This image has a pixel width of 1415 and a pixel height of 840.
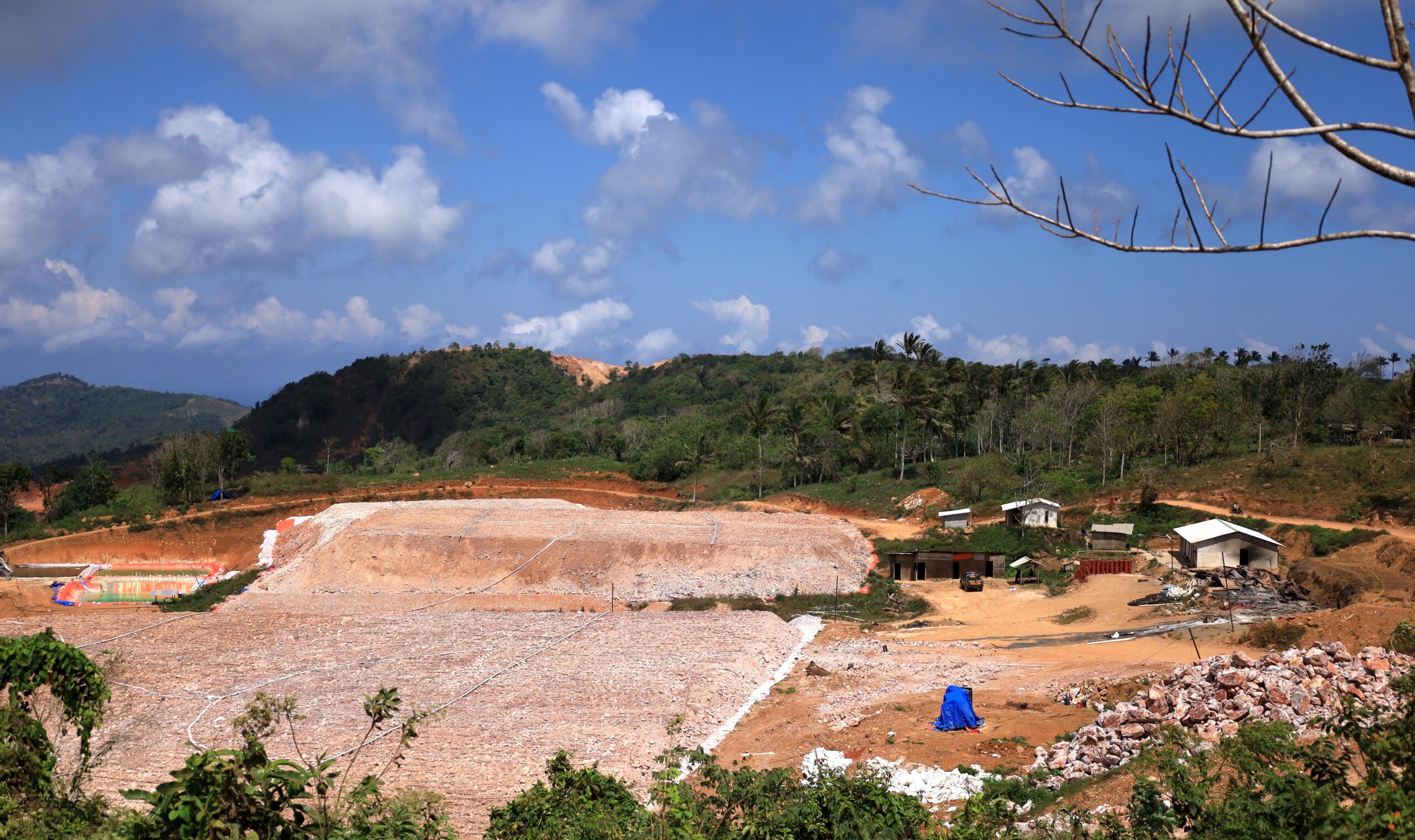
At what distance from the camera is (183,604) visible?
1177 inches

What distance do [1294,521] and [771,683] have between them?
979 inches

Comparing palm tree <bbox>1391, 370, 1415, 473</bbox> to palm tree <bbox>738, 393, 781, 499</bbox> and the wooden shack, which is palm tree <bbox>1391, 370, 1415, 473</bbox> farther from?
palm tree <bbox>738, 393, 781, 499</bbox>

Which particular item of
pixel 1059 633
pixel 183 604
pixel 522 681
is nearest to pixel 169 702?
pixel 522 681

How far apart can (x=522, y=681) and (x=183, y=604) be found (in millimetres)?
17688

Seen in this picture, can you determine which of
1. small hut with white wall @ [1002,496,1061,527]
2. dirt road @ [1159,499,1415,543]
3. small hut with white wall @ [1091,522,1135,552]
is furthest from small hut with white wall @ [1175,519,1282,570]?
small hut with white wall @ [1002,496,1061,527]

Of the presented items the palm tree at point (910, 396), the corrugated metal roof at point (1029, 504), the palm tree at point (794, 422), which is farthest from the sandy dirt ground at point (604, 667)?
the palm tree at point (794, 422)

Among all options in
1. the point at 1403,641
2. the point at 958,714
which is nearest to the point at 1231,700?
the point at 1403,641

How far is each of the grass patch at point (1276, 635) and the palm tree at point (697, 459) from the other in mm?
31144

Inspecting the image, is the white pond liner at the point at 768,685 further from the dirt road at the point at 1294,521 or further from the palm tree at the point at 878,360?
the palm tree at the point at 878,360

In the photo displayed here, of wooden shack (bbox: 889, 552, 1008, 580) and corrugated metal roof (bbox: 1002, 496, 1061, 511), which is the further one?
corrugated metal roof (bbox: 1002, 496, 1061, 511)

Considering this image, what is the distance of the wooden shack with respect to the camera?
3188 cm

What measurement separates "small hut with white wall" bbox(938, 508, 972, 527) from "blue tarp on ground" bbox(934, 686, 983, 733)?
2225 centimetres

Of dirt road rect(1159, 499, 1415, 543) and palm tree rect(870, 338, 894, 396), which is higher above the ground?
palm tree rect(870, 338, 894, 396)

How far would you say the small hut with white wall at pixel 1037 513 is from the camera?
3484 cm
